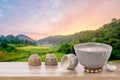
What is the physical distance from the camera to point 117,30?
7.35ft

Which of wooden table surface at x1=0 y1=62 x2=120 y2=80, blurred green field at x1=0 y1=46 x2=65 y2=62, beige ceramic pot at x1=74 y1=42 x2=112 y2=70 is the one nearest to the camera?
wooden table surface at x1=0 y1=62 x2=120 y2=80

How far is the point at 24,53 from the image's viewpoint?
2.24m

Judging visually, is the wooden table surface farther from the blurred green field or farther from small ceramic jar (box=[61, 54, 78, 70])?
the blurred green field

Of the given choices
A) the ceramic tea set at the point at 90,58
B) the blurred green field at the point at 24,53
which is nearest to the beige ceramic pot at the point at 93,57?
the ceramic tea set at the point at 90,58

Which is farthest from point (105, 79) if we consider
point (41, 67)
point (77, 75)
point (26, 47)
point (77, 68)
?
point (26, 47)

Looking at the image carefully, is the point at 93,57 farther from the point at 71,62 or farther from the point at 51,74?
the point at 51,74

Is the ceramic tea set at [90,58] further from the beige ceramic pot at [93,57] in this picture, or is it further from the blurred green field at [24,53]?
the blurred green field at [24,53]

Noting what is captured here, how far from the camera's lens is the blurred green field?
2.22m

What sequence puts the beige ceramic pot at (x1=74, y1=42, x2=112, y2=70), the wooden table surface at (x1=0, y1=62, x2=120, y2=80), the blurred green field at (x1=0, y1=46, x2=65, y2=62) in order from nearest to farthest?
the wooden table surface at (x1=0, y1=62, x2=120, y2=80) < the beige ceramic pot at (x1=74, y1=42, x2=112, y2=70) < the blurred green field at (x1=0, y1=46, x2=65, y2=62)

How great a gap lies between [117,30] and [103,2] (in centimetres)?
27

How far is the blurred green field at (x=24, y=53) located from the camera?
2217 mm

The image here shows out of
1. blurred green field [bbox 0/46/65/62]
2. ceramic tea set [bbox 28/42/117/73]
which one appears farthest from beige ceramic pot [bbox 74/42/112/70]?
blurred green field [bbox 0/46/65/62]

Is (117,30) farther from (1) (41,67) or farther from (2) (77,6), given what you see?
(1) (41,67)

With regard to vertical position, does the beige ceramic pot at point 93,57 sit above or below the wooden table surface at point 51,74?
above
